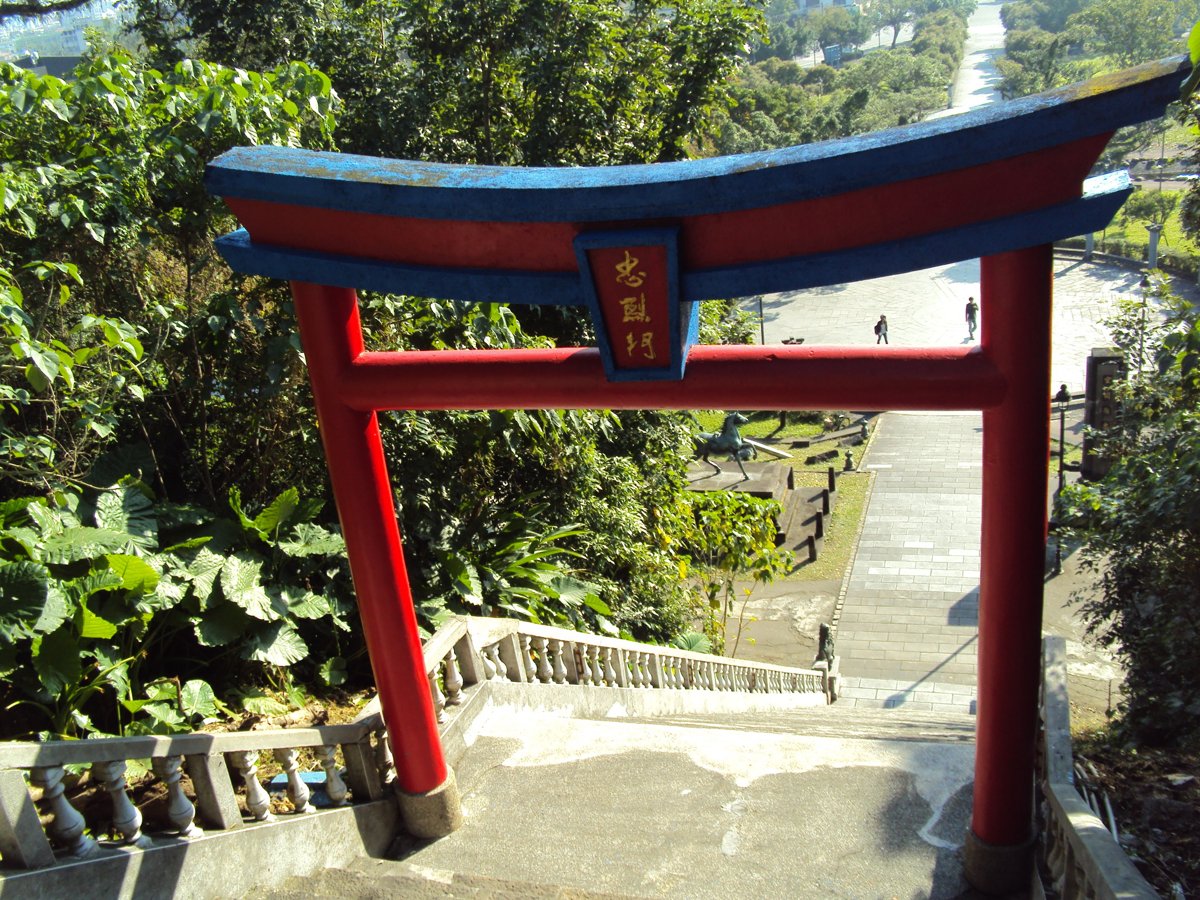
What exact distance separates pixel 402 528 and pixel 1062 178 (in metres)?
4.80

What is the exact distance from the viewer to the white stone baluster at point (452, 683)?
526cm

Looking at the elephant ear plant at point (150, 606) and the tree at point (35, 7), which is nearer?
the elephant ear plant at point (150, 606)

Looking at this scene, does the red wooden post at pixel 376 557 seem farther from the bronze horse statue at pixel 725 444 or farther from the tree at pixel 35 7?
the bronze horse statue at pixel 725 444

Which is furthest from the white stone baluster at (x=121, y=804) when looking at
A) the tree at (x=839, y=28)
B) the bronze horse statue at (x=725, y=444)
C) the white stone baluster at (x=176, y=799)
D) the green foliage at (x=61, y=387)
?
the tree at (x=839, y=28)

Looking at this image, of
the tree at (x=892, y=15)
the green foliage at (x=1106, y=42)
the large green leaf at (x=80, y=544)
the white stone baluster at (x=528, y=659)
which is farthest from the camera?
the tree at (x=892, y=15)

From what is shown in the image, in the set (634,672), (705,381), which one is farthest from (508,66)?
(705,381)

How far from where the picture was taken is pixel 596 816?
4.70 metres

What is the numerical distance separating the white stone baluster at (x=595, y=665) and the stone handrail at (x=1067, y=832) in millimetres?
2716

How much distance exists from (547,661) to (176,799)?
2826 millimetres

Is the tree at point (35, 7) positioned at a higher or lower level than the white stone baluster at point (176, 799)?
higher

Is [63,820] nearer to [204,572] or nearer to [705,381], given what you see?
[204,572]

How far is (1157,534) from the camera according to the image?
6887 mm

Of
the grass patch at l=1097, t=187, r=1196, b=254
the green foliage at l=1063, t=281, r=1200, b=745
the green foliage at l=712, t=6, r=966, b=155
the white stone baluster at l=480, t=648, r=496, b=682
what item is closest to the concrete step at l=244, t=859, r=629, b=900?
the white stone baluster at l=480, t=648, r=496, b=682

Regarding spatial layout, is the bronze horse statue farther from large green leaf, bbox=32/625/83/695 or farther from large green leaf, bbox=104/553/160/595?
large green leaf, bbox=32/625/83/695
